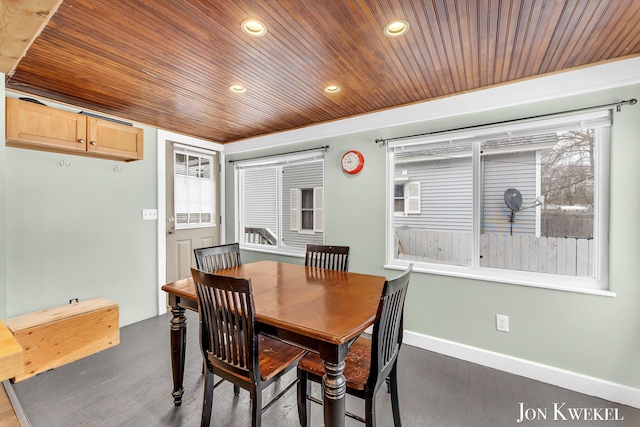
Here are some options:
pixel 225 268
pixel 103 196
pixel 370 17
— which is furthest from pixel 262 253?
pixel 370 17

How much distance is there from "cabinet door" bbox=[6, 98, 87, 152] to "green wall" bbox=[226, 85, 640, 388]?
8.44 ft

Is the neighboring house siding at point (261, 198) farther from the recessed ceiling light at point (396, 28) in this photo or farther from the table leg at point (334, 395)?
the table leg at point (334, 395)

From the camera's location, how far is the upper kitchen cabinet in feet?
7.22

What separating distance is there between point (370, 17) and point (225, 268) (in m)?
2.11

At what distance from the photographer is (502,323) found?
238 centimetres

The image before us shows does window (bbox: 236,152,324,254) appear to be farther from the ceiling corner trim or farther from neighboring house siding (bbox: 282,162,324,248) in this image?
the ceiling corner trim

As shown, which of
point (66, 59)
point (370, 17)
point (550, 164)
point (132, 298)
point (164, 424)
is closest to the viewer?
point (370, 17)

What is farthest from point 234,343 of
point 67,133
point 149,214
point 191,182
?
point 191,182

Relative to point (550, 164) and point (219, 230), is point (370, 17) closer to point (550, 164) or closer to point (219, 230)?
point (550, 164)

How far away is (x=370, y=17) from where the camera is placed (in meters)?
1.54

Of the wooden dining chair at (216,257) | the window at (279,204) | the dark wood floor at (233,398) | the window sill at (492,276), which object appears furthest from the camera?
the window at (279,204)

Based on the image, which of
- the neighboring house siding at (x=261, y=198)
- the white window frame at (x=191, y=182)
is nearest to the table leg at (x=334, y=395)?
the neighboring house siding at (x=261, y=198)

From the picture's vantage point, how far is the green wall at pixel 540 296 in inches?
77.7

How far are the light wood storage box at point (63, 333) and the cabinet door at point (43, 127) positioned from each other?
4.70 feet
